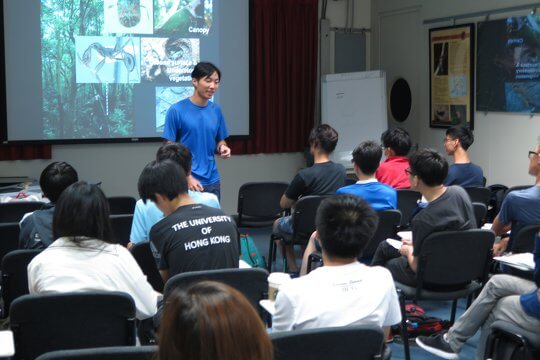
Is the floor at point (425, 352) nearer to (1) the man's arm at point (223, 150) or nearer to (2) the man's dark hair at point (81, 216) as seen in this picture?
(1) the man's arm at point (223, 150)

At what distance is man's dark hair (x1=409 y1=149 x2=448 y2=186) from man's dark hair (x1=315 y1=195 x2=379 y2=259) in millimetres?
1226

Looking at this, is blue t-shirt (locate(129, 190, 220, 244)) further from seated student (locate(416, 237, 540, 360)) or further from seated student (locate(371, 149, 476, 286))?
seated student (locate(416, 237, 540, 360))

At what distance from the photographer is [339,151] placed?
26.1 ft

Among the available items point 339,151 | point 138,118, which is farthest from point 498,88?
point 138,118

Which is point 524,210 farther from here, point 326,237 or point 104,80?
point 104,80

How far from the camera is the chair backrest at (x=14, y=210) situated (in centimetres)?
451

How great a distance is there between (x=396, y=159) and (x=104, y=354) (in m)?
3.88

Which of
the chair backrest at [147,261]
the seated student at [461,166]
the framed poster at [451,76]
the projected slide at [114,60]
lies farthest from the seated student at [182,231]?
the framed poster at [451,76]

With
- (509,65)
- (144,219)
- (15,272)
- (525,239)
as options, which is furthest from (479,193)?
(15,272)

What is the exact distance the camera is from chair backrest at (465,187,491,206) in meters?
5.11

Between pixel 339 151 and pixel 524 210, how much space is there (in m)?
4.01

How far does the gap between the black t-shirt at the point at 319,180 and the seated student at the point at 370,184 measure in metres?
0.60

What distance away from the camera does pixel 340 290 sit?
2.28 meters

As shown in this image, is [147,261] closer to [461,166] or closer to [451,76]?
[461,166]
